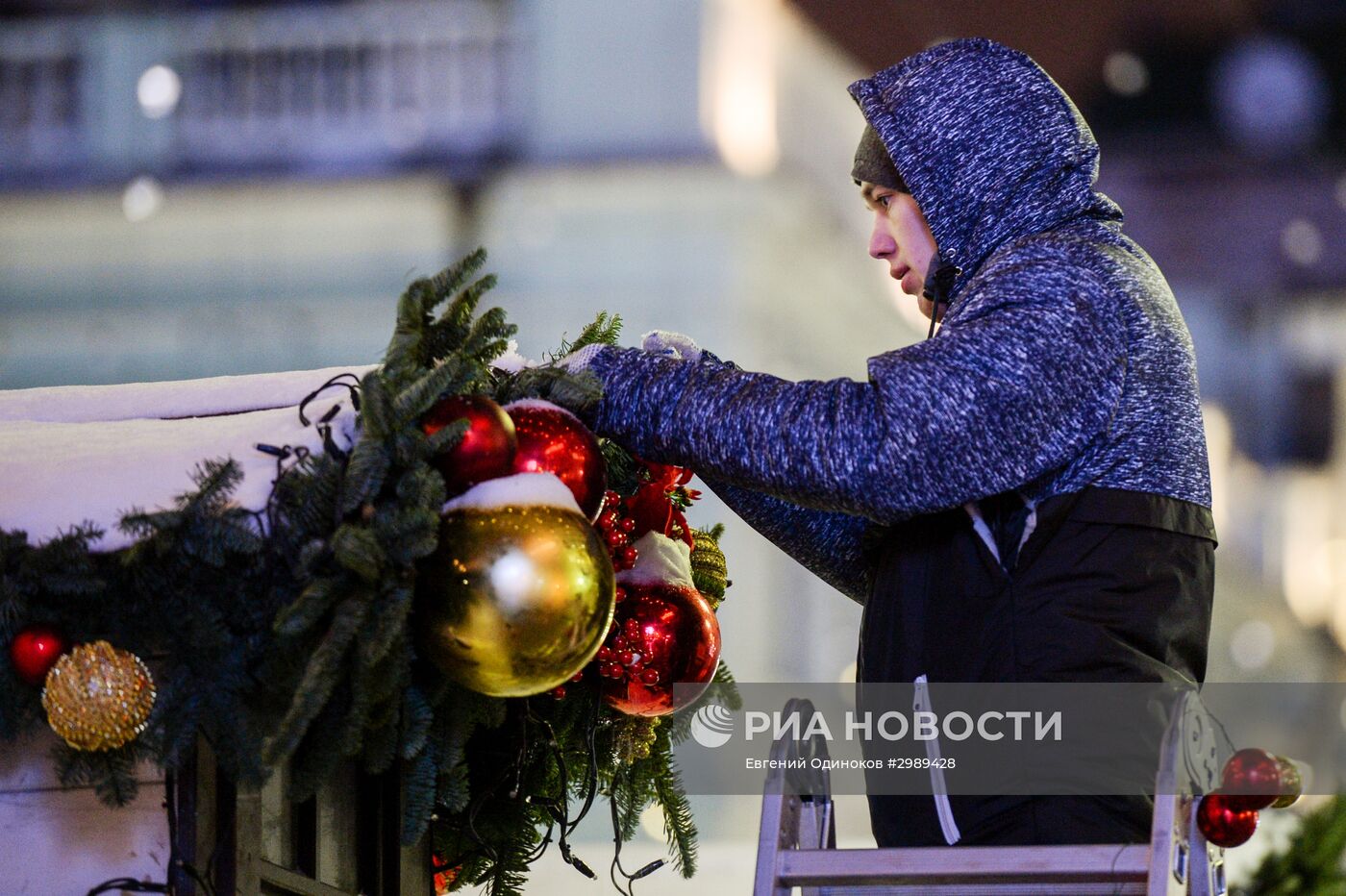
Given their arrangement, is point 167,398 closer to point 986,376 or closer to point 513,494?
point 513,494

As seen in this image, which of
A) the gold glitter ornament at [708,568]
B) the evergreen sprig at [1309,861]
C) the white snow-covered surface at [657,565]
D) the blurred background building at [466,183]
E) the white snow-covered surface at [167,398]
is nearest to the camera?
the white snow-covered surface at [167,398]

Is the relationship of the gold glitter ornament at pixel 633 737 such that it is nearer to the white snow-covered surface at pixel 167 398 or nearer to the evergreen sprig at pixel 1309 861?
the white snow-covered surface at pixel 167 398

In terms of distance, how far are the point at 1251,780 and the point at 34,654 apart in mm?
775

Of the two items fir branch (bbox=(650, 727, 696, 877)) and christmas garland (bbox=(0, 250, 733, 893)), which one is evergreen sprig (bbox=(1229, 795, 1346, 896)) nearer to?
fir branch (bbox=(650, 727, 696, 877))

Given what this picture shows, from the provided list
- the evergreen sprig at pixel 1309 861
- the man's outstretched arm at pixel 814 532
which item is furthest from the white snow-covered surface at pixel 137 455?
the evergreen sprig at pixel 1309 861

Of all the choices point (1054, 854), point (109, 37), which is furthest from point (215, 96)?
point (1054, 854)

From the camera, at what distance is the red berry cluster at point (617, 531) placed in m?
1.25

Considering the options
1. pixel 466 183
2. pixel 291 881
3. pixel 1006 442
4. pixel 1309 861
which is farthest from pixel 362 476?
pixel 466 183

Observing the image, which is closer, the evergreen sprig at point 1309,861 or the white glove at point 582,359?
the white glove at point 582,359

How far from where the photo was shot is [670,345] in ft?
4.08

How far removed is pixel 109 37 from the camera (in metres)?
5.43

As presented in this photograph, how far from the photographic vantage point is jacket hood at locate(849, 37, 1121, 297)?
3.79 feet

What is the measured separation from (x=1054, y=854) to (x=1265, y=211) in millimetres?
7282

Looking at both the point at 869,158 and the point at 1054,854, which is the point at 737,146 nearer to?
the point at 869,158
